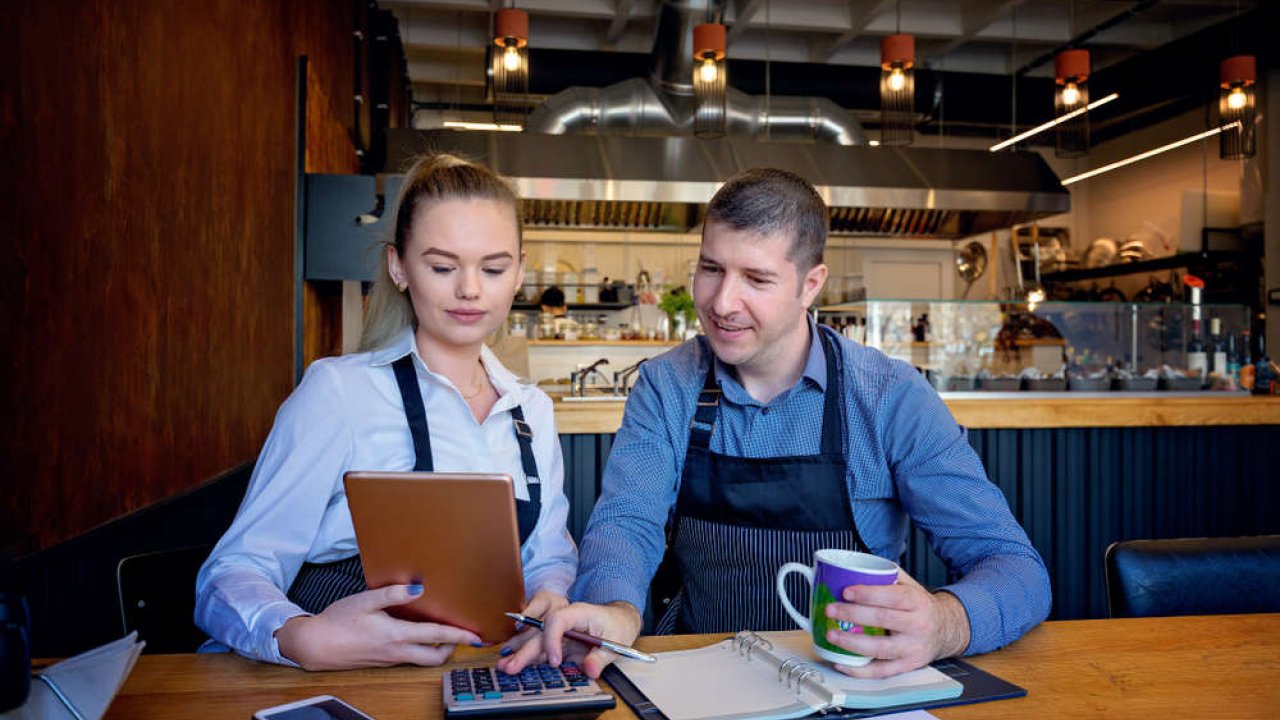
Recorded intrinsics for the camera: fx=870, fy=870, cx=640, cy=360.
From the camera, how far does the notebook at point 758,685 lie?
2.80 ft

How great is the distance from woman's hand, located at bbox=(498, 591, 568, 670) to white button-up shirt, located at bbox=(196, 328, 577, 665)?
0.39 ft

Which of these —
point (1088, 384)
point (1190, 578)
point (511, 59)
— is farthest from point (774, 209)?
point (511, 59)

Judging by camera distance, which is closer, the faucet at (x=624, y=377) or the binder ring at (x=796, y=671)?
the binder ring at (x=796, y=671)

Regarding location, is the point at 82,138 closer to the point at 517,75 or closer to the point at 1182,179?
the point at 517,75

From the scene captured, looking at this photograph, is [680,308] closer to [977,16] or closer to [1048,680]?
[977,16]

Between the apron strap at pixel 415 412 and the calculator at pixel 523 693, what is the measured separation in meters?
0.43

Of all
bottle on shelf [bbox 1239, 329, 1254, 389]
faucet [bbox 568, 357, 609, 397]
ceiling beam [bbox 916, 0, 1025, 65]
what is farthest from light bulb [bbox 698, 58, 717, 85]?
ceiling beam [bbox 916, 0, 1025, 65]

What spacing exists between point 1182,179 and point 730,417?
28.2 ft

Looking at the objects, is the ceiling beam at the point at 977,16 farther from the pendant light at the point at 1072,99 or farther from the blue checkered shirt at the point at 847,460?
the blue checkered shirt at the point at 847,460

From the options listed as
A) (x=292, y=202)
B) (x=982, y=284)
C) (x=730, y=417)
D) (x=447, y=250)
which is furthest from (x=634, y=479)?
(x=982, y=284)

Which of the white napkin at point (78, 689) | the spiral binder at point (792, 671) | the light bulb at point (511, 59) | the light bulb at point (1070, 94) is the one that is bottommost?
the spiral binder at point (792, 671)

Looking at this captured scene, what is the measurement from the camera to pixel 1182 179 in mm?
8203

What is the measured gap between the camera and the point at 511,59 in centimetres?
444

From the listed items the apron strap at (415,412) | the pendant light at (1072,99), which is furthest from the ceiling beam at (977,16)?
the apron strap at (415,412)
